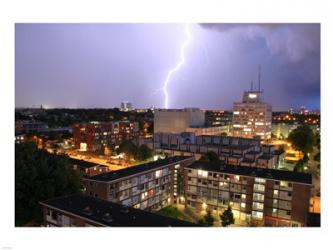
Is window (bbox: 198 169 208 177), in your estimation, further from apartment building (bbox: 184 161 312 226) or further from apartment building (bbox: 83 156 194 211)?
apartment building (bbox: 83 156 194 211)

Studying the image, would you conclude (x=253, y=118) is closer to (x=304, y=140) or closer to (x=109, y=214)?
(x=304, y=140)

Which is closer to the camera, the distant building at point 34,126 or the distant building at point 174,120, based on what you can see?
the distant building at point 34,126

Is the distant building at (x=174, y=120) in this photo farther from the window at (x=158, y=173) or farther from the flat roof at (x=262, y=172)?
the window at (x=158, y=173)

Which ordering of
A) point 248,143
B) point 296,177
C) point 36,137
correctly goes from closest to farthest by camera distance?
point 296,177, point 248,143, point 36,137

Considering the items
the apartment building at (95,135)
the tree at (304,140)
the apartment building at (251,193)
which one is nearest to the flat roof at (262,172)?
the apartment building at (251,193)
